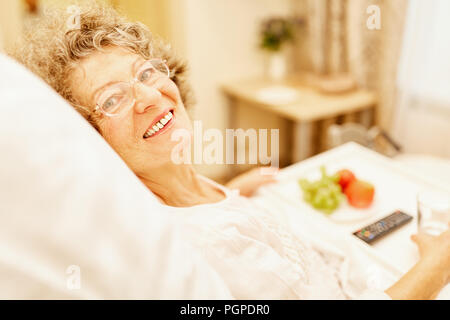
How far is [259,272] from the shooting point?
0.49m

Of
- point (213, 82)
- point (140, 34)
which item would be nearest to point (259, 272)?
point (140, 34)

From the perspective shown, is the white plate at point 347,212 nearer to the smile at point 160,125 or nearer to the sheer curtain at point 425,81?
the smile at point 160,125

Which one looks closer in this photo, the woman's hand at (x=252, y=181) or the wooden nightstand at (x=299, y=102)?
the woman's hand at (x=252, y=181)

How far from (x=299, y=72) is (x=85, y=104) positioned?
2.18 m

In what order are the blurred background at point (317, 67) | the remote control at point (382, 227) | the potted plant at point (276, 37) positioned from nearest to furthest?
1. the remote control at point (382, 227)
2. the blurred background at point (317, 67)
3. the potted plant at point (276, 37)

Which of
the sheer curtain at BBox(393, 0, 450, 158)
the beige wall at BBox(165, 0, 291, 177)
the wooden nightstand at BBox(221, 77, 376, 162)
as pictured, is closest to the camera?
the sheer curtain at BBox(393, 0, 450, 158)

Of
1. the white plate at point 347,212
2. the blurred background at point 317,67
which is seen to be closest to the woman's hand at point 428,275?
the white plate at point 347,212

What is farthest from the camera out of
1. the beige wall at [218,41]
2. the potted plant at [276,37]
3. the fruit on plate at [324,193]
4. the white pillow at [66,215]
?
the potted plant at [276,37]

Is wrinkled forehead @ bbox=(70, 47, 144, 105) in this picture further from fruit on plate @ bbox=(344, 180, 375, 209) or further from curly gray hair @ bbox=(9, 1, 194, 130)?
fruit on plate @ bbox=(344, 180, 375, 209)

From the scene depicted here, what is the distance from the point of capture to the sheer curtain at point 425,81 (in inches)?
58.2

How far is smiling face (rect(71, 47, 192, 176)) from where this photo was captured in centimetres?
47

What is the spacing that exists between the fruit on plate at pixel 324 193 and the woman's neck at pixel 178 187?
0.30m

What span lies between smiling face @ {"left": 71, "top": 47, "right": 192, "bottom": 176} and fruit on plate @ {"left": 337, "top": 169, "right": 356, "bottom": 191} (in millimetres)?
546

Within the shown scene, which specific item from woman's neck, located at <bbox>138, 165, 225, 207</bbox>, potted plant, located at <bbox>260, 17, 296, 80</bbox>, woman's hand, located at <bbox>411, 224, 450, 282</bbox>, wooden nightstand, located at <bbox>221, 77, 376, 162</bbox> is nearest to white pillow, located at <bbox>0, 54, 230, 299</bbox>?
woman's neck, located at <bbox>138, 165, 225, 207</bbox>
